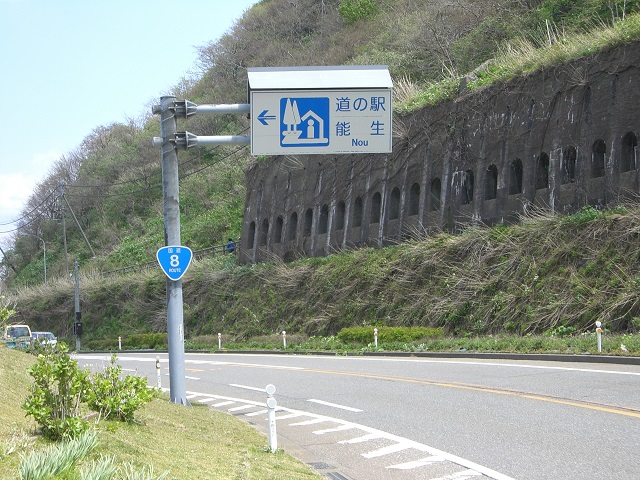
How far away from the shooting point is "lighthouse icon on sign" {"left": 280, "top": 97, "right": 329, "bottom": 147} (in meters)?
16.2

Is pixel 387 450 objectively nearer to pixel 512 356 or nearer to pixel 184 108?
pixel 184 108

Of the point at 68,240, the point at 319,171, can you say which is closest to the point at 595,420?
the point at 319,171

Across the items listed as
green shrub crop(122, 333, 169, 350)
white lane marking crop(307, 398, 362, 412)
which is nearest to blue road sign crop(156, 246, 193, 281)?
white lane marking crop(307, 398, 362, 412)

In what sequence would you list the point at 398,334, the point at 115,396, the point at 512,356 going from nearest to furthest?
the point at 115,396
the point at 512,356
the point at 398,334

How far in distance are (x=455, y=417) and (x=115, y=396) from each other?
5310mm

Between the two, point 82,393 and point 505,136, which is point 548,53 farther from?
point 82,393

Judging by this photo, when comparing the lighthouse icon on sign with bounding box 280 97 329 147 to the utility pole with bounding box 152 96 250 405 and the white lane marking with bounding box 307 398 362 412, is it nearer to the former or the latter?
the utility pole with bounding box 152 96 250 405

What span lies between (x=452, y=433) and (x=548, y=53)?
22.5 metres

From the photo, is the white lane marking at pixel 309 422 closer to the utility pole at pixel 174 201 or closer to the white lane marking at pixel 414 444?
the white lane marking at pixel 414 444

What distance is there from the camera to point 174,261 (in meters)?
16.3

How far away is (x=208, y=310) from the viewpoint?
50.7 metres

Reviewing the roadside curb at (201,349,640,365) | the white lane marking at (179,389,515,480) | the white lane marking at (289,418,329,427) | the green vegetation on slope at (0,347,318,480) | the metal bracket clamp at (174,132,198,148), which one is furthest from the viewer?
the roadside curb at (201,349,640,365)

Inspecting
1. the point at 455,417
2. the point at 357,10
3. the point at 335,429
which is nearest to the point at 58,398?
the point at 335,429

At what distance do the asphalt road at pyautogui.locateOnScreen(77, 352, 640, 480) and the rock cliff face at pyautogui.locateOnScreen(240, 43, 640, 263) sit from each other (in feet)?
31.0
